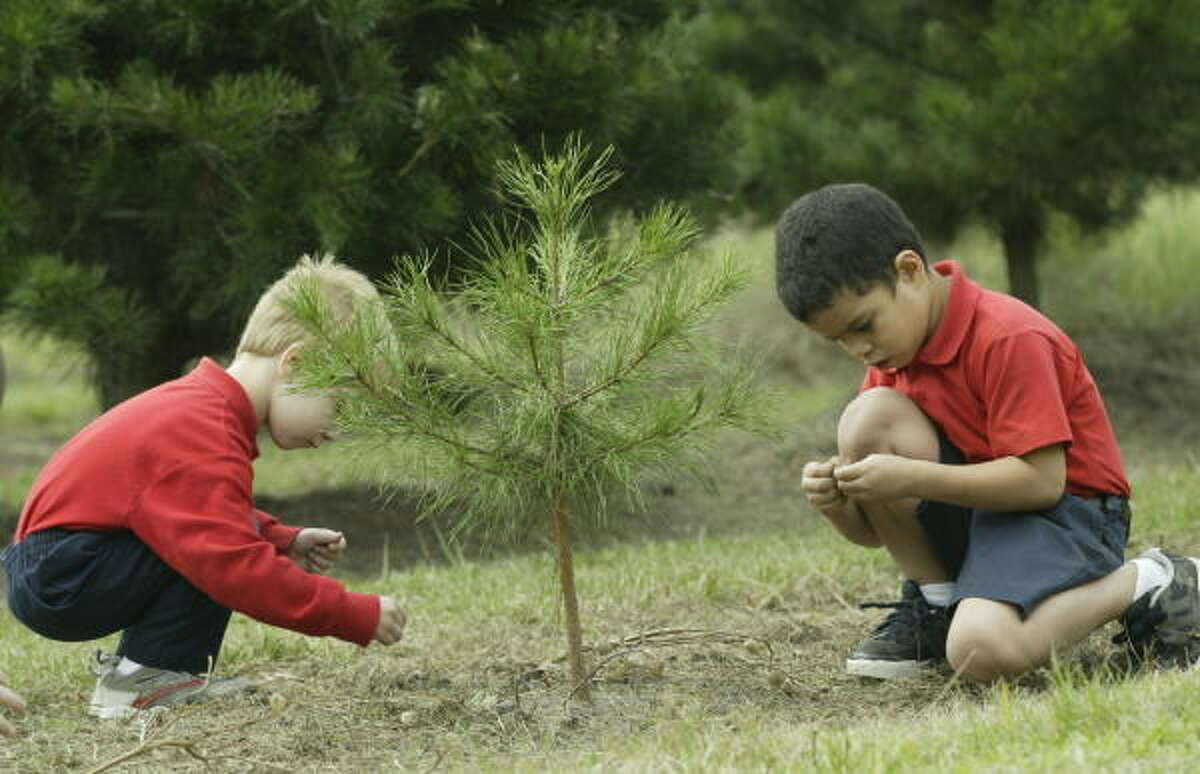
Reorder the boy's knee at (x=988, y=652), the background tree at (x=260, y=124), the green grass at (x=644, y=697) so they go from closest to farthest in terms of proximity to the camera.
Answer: the green grass at (x=644, y=697), the boy's knee at (x=988, y=652), the background tree at (x=260, y=124)

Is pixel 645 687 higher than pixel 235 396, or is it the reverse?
pixel 235 396

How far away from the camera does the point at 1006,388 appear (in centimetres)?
367

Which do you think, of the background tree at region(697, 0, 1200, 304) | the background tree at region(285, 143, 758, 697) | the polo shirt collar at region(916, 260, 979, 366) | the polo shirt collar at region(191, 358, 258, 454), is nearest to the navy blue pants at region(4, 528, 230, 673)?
the polo shirt collar at region(191, 358, 258, 454)

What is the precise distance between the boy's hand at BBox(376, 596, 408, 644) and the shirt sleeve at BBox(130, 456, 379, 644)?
17mm

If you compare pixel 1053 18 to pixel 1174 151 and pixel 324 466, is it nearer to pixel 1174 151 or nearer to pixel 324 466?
pixel 1174 151

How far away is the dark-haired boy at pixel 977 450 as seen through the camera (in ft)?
12.0

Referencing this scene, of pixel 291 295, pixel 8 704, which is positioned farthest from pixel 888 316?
pixel 8 704

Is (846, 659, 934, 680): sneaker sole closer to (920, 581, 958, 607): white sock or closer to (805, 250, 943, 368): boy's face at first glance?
(920, 581, 958, 607): white sock

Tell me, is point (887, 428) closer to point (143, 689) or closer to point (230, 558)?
point (230, 558)

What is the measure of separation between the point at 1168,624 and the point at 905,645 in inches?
22.7

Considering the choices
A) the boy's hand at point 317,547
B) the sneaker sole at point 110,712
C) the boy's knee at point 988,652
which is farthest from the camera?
the boy's hand at point 317,547

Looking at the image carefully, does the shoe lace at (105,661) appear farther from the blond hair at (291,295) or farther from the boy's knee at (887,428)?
the boy's knee at (887,428)

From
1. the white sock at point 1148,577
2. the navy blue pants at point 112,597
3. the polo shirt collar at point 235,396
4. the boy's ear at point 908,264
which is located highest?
the boy's ear at point 908,264

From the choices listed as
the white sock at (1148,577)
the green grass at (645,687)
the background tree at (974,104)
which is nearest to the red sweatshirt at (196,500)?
the green grass at (645,687)
